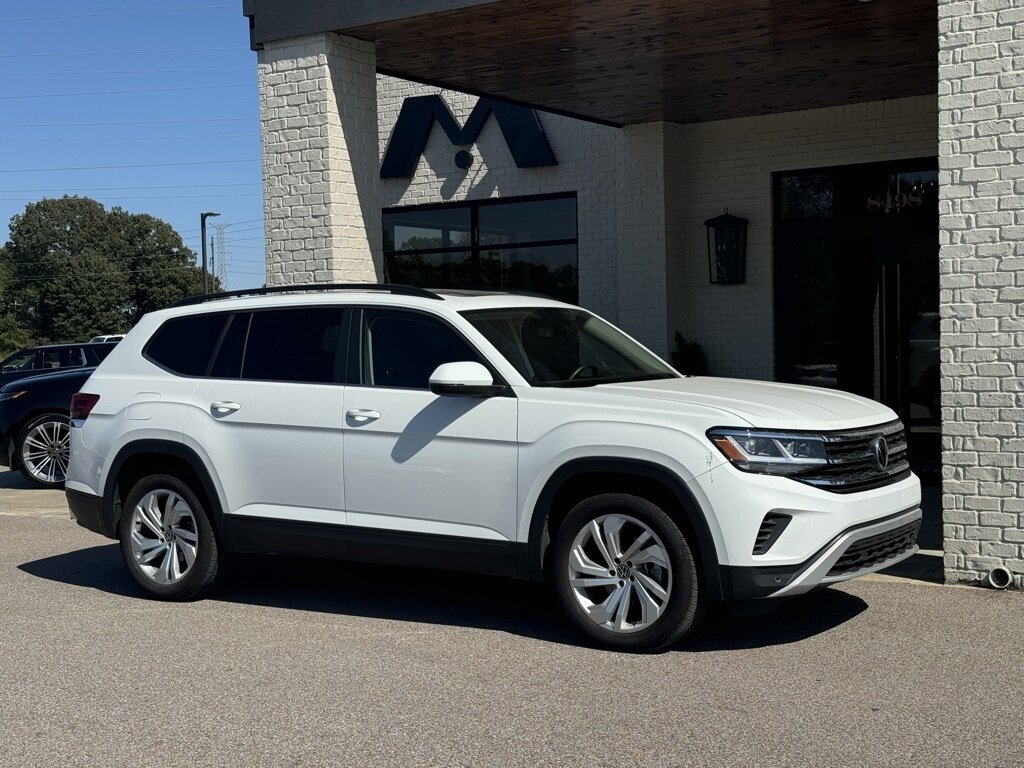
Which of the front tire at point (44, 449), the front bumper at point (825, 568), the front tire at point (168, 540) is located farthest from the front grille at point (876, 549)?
the front tire at point (44, 449)

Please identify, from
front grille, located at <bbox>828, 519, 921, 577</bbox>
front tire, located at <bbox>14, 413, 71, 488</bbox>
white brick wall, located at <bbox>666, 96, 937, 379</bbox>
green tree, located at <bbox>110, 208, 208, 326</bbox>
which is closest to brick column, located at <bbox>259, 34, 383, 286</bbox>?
front tire, located at <bbox>14, 413, 71, 488</bbox>

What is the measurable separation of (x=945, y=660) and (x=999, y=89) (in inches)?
142

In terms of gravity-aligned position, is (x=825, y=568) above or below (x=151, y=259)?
below

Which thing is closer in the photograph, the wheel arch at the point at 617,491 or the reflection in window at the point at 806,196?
the wheel arch at the point at 617,491

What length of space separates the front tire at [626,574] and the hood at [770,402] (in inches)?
24.2

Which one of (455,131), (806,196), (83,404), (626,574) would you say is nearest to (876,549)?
(626,574)

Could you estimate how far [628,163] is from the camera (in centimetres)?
1521

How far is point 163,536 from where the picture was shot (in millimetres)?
8281

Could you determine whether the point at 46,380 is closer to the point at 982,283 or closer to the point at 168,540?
the point at 168,540

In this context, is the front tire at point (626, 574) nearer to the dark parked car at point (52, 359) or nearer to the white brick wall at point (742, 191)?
the white brick wall at point (742, 191)

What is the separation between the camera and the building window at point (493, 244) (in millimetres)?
16328

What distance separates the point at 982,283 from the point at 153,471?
208 inches

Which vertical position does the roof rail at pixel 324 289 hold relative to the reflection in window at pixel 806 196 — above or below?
below

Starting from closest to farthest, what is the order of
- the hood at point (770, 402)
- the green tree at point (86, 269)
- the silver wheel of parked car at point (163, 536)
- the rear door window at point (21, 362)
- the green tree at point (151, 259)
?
1. the hood at point (770, 402)
2. the silver wheel of parked car at point (163, 536)
3. the rear door window at point (21, 362)
4. the green tree at point (86, 269)
5. the green tree at point (151, 259)
